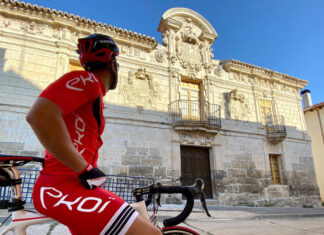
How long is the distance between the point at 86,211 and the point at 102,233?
102 mm

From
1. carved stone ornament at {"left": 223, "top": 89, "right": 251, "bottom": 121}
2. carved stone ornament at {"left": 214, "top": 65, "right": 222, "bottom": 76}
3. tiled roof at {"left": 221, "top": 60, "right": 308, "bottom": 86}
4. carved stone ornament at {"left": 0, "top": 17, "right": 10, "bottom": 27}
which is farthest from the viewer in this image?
tiled roof at {"left": 221, "top": 60, "right": 308, "bottom": 86}

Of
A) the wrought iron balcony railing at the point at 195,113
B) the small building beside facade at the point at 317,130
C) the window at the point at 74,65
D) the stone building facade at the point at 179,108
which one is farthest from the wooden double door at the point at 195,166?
the small building beside facade at the point at 317,130

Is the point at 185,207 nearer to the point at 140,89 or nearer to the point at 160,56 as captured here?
the point at 140,89

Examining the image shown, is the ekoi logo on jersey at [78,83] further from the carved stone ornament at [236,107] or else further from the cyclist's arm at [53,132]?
the carved stone ornament at [236,107]

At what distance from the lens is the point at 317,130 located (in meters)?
16.0

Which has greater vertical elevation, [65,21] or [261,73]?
[65,21]

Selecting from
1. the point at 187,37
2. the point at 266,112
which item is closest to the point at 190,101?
the point at 187,37

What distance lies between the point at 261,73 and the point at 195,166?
7.57 metres

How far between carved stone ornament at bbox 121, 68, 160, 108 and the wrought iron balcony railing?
39.6 inches

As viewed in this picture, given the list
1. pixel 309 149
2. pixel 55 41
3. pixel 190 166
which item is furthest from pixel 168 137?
pixel 309 149

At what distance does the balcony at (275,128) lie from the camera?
1140 centimetres

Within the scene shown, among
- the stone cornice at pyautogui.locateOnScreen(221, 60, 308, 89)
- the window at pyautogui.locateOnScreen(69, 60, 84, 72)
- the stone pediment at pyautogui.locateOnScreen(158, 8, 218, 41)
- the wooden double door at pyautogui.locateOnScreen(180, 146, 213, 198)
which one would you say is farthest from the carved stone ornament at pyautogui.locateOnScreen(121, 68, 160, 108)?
the stone cornice at pyautogui.locateOnScreen(221, 60, 308, 89)

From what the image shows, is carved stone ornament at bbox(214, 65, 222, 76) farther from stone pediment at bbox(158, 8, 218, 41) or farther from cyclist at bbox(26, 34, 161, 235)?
cyclist at bbox(26, 34, 161, 235)

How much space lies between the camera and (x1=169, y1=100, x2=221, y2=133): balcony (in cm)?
948
